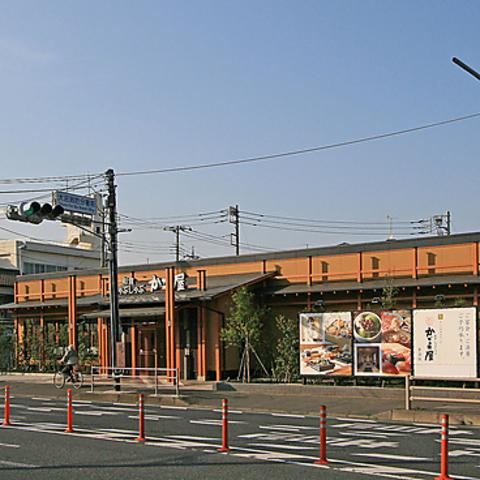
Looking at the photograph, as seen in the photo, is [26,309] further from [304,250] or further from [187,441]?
[187,441]

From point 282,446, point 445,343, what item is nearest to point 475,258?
point 445,343

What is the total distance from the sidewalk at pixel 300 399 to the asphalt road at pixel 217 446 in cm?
100

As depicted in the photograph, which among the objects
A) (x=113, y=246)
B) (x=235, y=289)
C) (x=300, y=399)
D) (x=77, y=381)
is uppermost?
(x=113, y=246)

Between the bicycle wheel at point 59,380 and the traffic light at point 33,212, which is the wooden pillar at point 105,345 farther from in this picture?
the traffic light at point 33,212

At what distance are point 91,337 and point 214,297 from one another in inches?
451

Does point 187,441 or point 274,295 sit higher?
point 274,295

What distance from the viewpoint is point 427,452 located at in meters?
14.9

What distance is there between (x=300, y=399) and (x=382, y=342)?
133 inches

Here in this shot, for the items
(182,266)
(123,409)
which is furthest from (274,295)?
(123,409)

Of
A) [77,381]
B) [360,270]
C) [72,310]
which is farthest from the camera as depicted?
[72,310]

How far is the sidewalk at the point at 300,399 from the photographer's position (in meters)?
21.5

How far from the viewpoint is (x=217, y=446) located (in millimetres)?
15680

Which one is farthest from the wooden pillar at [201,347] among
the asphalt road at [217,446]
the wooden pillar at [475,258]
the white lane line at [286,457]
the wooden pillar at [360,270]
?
the white lane line at [286,457]

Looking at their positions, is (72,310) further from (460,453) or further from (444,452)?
(444,452)
